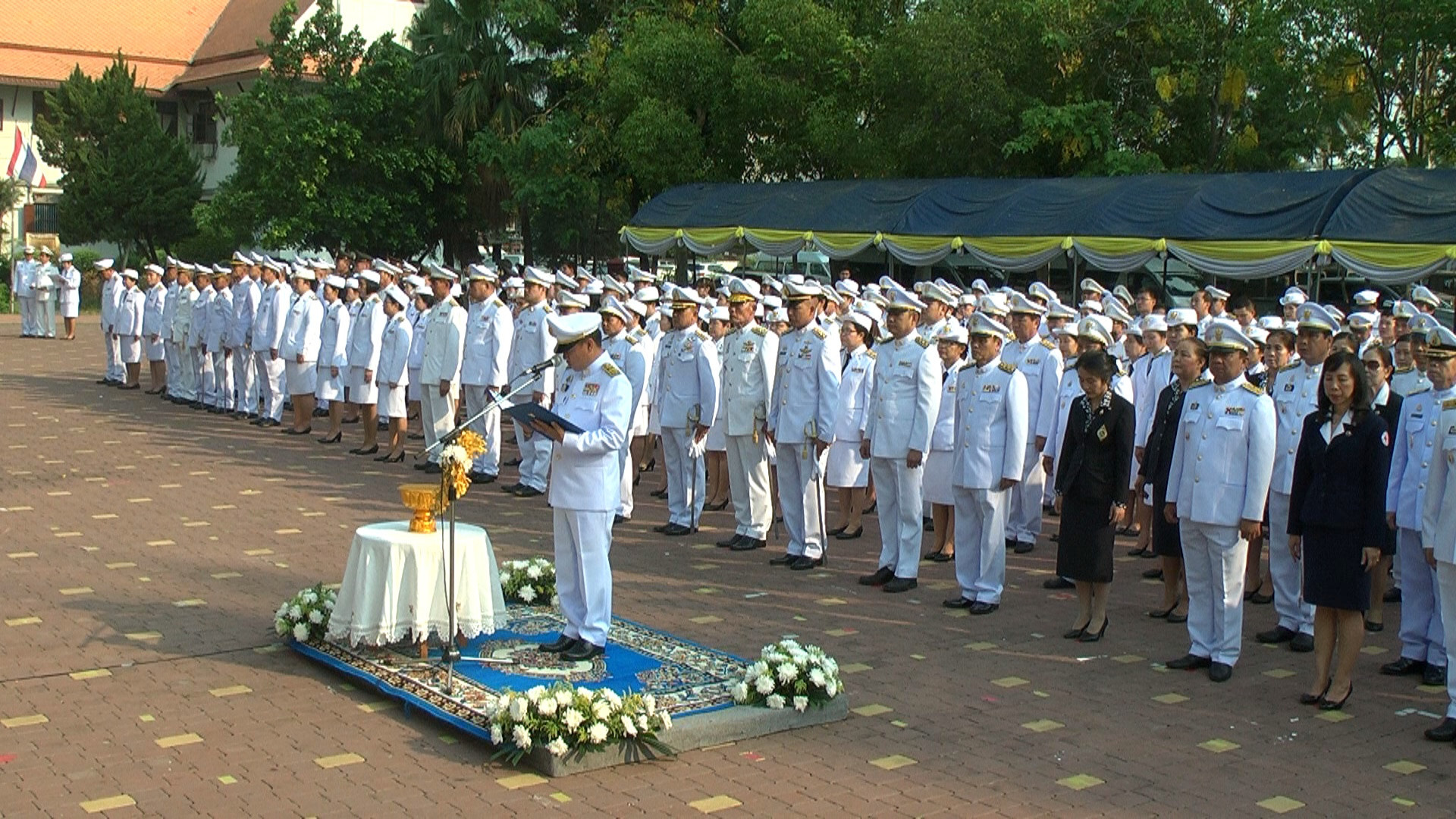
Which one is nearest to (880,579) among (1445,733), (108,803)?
(1445,733)

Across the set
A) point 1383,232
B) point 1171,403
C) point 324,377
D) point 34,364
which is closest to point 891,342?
point 1171,403

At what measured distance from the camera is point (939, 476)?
11305 millimetres

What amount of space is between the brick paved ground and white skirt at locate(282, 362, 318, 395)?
5793 millimetres

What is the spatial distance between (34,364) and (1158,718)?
23753 millimetres

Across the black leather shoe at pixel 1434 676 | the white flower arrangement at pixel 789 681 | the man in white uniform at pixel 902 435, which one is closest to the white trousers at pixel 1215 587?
the black leather shoe at pixel 1434 676

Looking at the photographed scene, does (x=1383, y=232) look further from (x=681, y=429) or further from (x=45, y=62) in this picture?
(x=45, y=62)

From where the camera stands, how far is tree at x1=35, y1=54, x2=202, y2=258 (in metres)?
40.8

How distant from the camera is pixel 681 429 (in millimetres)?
12914

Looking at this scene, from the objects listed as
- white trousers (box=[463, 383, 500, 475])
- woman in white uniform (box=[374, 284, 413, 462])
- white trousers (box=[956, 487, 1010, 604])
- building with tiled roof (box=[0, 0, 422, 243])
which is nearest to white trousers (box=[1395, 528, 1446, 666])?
white trousers (box=[956, 487, 1010, 604])

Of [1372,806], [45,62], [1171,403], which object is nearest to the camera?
[1372,806]

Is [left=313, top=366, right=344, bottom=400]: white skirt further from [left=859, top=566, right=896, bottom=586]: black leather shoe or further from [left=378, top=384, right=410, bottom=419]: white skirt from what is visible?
[left=859, top=566, right=896, bottom=586]: black leather shoe

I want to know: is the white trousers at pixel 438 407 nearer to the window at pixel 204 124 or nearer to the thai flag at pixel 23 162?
the window at pixel 204 124

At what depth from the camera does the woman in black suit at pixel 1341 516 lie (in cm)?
768

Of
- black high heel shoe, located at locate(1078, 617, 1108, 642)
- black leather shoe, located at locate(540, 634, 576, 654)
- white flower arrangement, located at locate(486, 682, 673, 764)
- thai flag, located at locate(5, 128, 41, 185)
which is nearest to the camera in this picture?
white flower arrangement, located at locate(486, 682, 673, 764)
